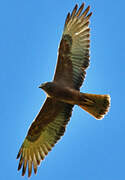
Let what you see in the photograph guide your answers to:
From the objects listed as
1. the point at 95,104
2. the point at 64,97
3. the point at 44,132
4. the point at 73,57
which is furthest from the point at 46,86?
the point at 44,132

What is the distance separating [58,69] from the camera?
36.9ft

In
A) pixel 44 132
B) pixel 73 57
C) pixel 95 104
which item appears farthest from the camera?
pixel 44 132

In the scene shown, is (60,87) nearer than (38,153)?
Yes

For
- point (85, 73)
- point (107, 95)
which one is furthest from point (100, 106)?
point (85, 73)

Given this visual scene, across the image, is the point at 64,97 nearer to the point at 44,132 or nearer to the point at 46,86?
the point at 46,86

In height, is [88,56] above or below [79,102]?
above

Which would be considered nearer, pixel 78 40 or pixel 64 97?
pixel 64 97

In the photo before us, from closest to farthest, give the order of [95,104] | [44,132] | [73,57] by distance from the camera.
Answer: [95,104]
[73,57]
[44,132]

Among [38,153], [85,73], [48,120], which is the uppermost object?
[85,73]

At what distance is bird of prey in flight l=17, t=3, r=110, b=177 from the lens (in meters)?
10.9

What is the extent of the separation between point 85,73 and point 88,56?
467 millimetres

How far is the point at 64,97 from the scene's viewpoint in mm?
10898

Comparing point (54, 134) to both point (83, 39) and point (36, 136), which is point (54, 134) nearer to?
point (36, 136)

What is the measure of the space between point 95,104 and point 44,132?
1.82 m
